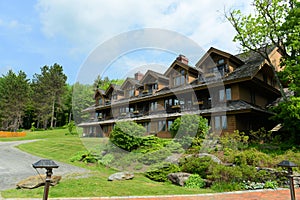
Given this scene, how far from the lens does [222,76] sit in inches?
793

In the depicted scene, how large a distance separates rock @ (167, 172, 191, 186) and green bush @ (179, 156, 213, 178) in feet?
1.72

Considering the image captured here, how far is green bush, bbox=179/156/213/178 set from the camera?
32.3 ft

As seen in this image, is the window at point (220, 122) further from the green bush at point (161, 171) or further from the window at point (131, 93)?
the window at point (131, 93)

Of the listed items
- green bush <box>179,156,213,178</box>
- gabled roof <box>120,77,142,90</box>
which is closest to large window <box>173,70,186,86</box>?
gabled roof <box>120,77,142,90</box>

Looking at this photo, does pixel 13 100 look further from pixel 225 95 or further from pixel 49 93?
pixel 225 95

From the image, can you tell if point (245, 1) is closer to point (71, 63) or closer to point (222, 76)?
point (222, 76)

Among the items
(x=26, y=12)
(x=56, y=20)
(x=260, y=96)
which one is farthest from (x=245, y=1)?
(x=26, y=12)

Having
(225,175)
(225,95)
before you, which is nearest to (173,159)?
(225,175)

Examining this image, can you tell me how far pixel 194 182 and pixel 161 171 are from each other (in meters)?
1.80

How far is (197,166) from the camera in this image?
10078mm

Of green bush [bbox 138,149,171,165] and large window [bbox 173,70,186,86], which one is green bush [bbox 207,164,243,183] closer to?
green bush [bbox 138,149,171,165]

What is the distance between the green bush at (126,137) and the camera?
1338 centimetres

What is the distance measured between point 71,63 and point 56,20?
217 cm

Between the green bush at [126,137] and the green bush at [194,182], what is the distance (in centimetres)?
471
